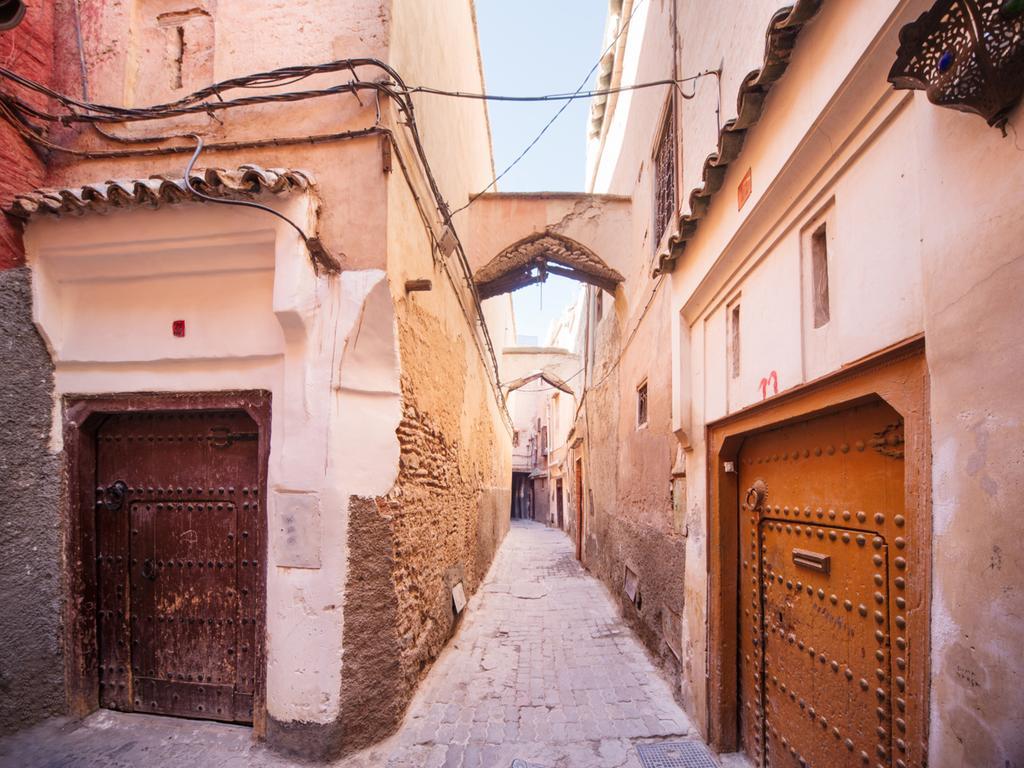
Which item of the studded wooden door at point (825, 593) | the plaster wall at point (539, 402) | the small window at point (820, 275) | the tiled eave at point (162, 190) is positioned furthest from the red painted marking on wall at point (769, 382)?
the plaster wall at point (539, 402)

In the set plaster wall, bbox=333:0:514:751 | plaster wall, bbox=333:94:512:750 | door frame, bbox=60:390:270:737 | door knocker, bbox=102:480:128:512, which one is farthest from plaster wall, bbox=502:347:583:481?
door knocker, bbox=102:480:128:512

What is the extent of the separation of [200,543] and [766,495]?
3.90 m

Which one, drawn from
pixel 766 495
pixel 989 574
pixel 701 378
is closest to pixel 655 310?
pixel 701 378

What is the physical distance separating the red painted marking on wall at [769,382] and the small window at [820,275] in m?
0.41

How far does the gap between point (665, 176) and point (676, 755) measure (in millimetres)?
5159

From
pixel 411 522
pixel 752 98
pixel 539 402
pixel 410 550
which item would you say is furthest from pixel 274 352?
pixel 539 402

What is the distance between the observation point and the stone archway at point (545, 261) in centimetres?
752

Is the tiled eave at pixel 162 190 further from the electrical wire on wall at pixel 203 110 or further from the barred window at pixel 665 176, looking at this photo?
the barred window at pixel 665 176

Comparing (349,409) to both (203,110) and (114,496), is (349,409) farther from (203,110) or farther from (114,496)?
(203,110)

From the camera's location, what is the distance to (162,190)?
3088mm

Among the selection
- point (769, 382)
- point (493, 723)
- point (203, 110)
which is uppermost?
point (203, 110)

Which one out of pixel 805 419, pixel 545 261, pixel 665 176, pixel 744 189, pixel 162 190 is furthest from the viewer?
pixel 545 261

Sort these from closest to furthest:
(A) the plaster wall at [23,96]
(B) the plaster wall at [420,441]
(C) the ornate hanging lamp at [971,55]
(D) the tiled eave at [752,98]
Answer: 1. (C) the ornate hanging lamp at [971,55]
2. (D) the tiled eave at [752,98]
3. (B) the plaster wall at [420,441]
4. (A) the plaster wall at [23,96]

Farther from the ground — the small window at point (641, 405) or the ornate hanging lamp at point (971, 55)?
the ornate hanging lamp at point (971, 55)
